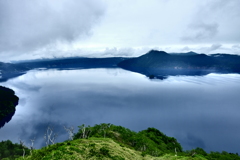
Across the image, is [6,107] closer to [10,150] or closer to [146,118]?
[10,150]

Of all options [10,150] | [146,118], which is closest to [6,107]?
[10,150]

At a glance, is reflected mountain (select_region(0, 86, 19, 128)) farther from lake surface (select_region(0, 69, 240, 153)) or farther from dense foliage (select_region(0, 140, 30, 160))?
dense foliage (select_region(0, 140, 30, 160))

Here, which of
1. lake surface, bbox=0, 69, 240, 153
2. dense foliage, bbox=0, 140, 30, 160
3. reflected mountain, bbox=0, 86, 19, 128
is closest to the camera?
dense foliage, bbox=0, 140, 30, 160

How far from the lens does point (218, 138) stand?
95.2 metres

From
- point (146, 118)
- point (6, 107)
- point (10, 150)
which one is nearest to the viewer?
point (10, 150)

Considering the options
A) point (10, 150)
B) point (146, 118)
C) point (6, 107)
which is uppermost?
point (146, 118)

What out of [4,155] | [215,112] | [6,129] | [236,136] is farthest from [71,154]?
[215,112]

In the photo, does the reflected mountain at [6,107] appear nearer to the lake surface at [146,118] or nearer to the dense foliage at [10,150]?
the lake surface at [146,118]

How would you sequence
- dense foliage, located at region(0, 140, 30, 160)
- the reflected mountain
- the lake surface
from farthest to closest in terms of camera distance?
the reflected mountain
the lake surface
dense foliage, located at region(0, 140, 30, 160)

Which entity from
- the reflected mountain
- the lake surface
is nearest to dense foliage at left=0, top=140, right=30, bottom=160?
the lake surface

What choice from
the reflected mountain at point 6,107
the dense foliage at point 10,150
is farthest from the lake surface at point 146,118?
the dense foliage at point 10,150

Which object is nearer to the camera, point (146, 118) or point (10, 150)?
point (10, 150)

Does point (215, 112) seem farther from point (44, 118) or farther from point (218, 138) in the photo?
point (44, 118)

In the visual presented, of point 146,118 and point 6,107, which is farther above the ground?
point 146,118
